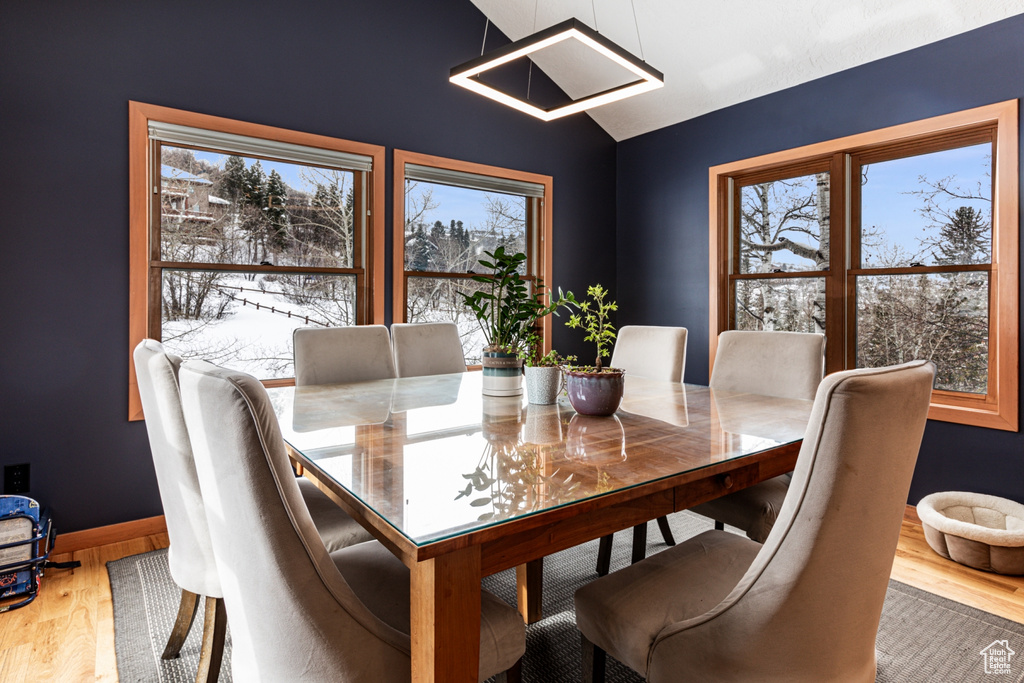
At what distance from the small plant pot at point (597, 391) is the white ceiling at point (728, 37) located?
2.54 metres

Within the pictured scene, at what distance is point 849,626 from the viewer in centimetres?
94

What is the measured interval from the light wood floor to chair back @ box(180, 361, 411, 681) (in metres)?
1.18

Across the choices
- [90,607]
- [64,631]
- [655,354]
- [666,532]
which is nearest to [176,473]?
[64,631]

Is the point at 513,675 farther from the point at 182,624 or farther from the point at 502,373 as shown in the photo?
the point at 182,624

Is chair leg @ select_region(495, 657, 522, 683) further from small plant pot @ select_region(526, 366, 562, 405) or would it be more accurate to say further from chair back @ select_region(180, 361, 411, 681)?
small plant pot @ select_region(526, 366, 562, 405)

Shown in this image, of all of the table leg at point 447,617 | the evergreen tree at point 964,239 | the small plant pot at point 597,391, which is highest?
the evergreen tree at point 964,239

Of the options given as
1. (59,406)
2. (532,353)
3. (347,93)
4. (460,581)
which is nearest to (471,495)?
(460,581)

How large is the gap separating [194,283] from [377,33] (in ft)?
5.89

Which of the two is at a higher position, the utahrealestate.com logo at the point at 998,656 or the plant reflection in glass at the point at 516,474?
the plant reflection in glass at the point at 516,474

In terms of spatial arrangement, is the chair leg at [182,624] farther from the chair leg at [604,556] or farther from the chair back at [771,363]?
the chair back at [771,363]

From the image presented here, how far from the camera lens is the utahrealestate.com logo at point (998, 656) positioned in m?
1.70

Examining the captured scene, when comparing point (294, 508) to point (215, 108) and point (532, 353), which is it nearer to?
point (532, 353)

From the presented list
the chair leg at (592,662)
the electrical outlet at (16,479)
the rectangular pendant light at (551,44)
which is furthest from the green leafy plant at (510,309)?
the electrical outlet at (16,479)

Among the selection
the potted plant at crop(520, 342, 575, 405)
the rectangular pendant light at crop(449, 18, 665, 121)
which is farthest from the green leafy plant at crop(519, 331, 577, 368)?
the rectangular pendant light at crop(449, 18, 665, 121)
